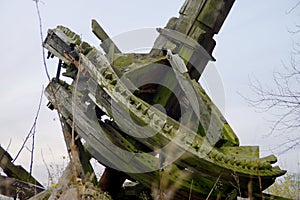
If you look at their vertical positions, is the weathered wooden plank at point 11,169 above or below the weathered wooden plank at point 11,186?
above

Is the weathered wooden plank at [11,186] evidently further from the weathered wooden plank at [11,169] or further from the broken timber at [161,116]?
the broken timber at [161,116]

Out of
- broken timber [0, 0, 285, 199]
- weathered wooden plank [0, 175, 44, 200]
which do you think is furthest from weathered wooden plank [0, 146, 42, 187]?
broken timber [0, 0, 285, 199]

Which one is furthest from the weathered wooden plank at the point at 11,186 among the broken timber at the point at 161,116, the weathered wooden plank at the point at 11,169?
the broken timber at the point at 161,116

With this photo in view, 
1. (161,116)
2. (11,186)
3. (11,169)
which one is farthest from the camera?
(11,169)

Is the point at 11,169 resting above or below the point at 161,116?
below

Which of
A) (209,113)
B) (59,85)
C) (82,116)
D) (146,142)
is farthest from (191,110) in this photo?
(59,85)

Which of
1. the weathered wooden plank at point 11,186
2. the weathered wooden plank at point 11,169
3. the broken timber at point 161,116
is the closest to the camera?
the broken timber at point 161,116

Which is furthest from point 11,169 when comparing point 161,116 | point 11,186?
point 161,116

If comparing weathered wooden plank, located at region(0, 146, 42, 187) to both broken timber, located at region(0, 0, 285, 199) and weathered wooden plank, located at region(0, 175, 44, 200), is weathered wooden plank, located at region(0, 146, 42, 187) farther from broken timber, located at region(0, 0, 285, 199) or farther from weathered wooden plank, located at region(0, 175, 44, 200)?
broken timber, located at region(0, 0, 285, 199)

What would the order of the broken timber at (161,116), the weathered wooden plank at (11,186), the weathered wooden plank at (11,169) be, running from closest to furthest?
the broken timber at (161,116), the weathered wooden plank at (11,186), the weathered wooden plank at (11,169)

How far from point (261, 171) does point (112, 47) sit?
8.39 ft

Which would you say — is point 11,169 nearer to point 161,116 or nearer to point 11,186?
point 11,186

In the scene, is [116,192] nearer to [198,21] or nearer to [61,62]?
[61,62]

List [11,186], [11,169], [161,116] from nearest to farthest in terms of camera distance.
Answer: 1. [161,116]
2. [11,186]
3. [11,169]
